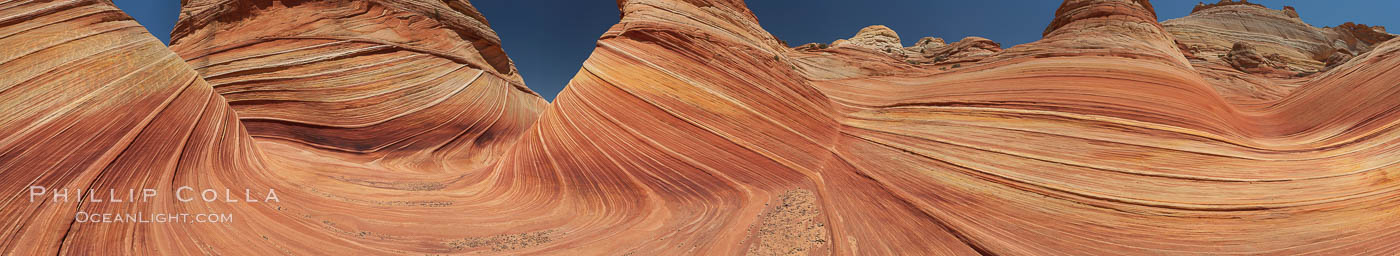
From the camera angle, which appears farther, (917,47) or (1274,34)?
(1274,34)

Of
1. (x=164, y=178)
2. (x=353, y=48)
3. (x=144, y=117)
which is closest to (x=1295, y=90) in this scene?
(x=164, y=178)

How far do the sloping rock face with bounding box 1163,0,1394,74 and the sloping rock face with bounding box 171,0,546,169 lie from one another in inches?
661

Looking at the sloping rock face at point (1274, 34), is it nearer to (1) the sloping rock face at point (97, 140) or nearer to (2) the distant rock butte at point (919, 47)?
(2) the distant rock butte at point (919, 47)

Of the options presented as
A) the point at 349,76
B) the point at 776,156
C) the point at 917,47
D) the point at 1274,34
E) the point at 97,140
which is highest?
the point at 1274,34

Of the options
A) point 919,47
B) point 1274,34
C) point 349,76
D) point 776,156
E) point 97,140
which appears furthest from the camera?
point 1274,34

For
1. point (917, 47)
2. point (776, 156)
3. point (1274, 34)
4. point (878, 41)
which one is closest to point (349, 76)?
point (776, 156)

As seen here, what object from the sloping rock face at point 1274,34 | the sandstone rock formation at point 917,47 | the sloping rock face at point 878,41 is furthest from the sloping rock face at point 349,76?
the sloping rock face at point 1274,34

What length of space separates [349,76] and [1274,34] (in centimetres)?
2184

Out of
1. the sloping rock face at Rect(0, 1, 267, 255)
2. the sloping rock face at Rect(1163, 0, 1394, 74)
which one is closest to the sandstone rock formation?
the sloping rock face at Rect(0, 1, 267, 255)

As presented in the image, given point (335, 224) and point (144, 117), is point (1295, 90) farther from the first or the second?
point (144, 117)

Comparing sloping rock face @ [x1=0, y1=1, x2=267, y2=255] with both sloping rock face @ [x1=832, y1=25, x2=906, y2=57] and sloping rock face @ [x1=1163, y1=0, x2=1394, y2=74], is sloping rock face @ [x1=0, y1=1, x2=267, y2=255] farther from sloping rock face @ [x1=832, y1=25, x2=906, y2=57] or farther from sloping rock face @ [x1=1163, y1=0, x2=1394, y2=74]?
sloping rock face @ [x1=1163, y1=0, x2=1394, y2=74]

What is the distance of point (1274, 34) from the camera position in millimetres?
11031

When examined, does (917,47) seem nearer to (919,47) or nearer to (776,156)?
(919,47)

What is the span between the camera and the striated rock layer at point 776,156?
3.30m
